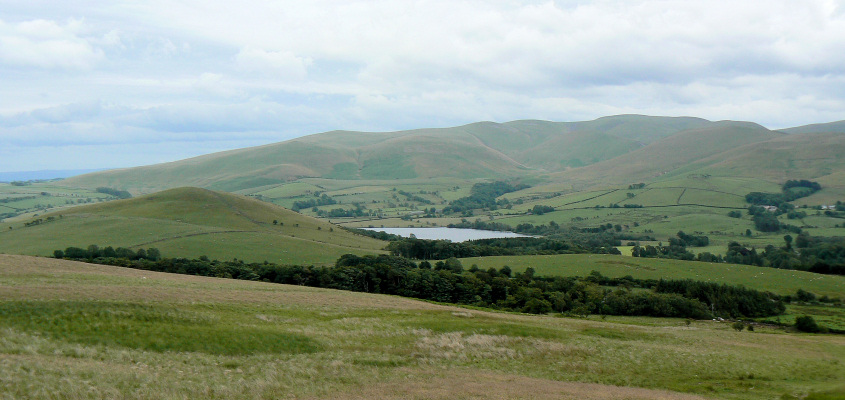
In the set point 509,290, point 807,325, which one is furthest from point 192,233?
point 807,325

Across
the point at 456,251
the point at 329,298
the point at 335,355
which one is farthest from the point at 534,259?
the point at 335,355

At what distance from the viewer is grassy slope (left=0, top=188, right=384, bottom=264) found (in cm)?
13650

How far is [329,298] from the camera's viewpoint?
6334 centimetres

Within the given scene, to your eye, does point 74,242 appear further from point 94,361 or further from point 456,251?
point 94,361

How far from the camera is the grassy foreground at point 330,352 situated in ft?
95.8

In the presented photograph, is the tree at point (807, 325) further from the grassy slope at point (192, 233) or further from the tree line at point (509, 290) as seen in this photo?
the grassy slope at point (192, 233)

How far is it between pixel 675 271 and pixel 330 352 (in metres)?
114

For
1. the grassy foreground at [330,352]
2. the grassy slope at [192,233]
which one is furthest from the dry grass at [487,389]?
the grassy slope at [192,233]

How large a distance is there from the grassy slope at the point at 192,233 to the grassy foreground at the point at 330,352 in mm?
78800

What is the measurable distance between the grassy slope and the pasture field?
42.5 m

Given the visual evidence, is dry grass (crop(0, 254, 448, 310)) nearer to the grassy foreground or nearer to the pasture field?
the grassy foreground

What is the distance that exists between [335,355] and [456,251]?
403 feet

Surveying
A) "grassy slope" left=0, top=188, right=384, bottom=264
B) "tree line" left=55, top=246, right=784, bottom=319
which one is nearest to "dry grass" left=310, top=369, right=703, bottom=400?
"tree line" left=55, top=246, right=784, bottom=319

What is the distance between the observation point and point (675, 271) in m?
133
